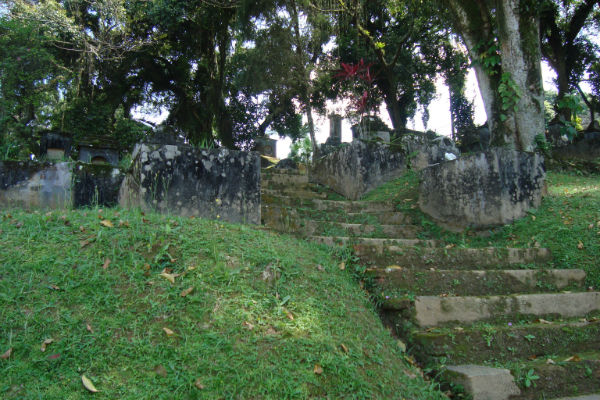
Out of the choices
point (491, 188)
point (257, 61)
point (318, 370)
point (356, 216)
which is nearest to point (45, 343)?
point (318, 370)

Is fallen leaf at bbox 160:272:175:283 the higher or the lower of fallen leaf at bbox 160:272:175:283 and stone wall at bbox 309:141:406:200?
the lower

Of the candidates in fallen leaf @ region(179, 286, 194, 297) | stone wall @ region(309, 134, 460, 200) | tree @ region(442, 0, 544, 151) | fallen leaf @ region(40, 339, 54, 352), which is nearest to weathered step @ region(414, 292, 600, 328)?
fallen leaf @ region(179, 286, 194, 297)

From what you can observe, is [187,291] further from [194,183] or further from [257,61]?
[257,61]

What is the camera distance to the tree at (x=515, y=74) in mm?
6500

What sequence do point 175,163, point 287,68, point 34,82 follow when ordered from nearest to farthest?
1. point 175,163
2. point 34,82
3. point 287,68

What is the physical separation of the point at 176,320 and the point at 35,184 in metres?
3.13

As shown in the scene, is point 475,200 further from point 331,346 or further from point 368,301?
point 331,346

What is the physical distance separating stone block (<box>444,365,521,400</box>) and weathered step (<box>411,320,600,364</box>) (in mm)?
174

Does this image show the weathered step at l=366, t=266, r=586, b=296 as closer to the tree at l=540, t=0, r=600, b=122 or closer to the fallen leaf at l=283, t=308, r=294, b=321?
the fallen leaf at l=283, t=308, r=294, b=321

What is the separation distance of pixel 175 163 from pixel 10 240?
5.62 ft

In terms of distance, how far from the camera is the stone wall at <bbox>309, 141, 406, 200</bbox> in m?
7.32

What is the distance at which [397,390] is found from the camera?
2354mm

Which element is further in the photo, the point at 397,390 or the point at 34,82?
the point at 34,82

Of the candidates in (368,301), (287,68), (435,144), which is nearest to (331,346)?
(368,301)
